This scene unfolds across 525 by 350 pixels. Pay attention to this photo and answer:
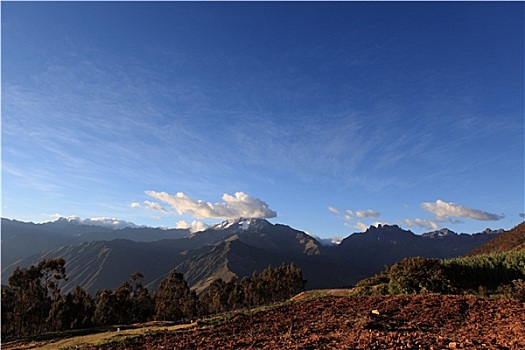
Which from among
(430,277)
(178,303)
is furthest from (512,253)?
(178,303)

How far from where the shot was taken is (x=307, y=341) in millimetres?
13883

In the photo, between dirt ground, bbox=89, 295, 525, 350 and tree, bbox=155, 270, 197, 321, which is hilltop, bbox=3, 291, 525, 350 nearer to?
dirt ground, bbox=89, 295, 525, 350

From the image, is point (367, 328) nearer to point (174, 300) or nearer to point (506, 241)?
point (506, 241)

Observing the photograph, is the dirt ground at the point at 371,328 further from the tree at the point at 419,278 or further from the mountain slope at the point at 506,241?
the mountain slope at the point at 506,241

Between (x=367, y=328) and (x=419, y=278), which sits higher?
(x=419, y=278)

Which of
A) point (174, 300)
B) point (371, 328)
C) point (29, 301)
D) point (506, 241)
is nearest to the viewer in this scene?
point (371, 328)

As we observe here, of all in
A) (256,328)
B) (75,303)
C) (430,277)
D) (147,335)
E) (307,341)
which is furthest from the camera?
(75,303)

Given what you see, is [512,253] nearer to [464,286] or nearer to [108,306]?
[464,286]

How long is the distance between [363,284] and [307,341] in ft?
71.9

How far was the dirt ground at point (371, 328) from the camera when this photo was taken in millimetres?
12773

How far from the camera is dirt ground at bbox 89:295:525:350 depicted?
12.8m

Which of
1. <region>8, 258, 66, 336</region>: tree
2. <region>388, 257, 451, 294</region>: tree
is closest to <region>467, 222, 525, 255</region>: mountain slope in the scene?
<region>388, 257, 451, 294</region>: tree

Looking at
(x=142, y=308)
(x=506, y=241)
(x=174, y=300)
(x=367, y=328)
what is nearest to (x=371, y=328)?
(x=367, y=328)

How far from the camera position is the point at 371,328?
15.2 meters
